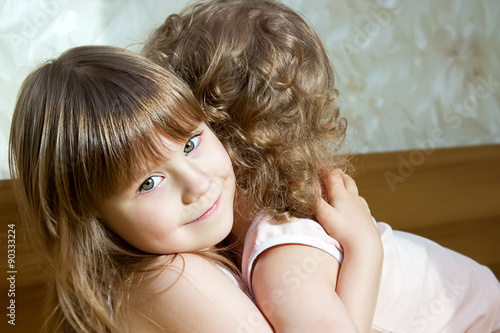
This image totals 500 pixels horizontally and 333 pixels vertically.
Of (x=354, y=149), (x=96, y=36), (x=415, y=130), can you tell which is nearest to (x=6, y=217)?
(x=96, y=36)

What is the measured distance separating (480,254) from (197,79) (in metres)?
0.82

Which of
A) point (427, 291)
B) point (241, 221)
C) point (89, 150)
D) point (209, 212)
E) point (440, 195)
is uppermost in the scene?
point (89, 150)

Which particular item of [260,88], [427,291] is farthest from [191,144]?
[427,291]

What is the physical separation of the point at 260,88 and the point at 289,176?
14 cm

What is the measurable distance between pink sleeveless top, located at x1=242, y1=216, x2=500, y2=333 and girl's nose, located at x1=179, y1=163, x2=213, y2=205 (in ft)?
0.47

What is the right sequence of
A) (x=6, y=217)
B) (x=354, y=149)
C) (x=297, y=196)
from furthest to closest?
(x=354, y=149), (x=6, y=217), (x=297, y=196)

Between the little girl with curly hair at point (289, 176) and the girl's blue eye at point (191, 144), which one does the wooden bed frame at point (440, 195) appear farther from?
the girl's blue eye at point (191, 144)

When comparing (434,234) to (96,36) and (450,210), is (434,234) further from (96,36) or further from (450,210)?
(96,36)

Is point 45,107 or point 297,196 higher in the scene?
point 45,107

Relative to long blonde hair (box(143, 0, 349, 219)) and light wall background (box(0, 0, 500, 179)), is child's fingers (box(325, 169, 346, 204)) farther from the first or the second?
light wall background (box(0, 0, 500, 179))

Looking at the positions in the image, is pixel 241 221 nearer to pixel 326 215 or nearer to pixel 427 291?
pixel 326 215

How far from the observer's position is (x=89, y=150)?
2.45 ft

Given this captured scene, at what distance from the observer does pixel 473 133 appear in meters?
1.90

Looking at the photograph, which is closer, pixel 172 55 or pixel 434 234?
pixel 172 55
